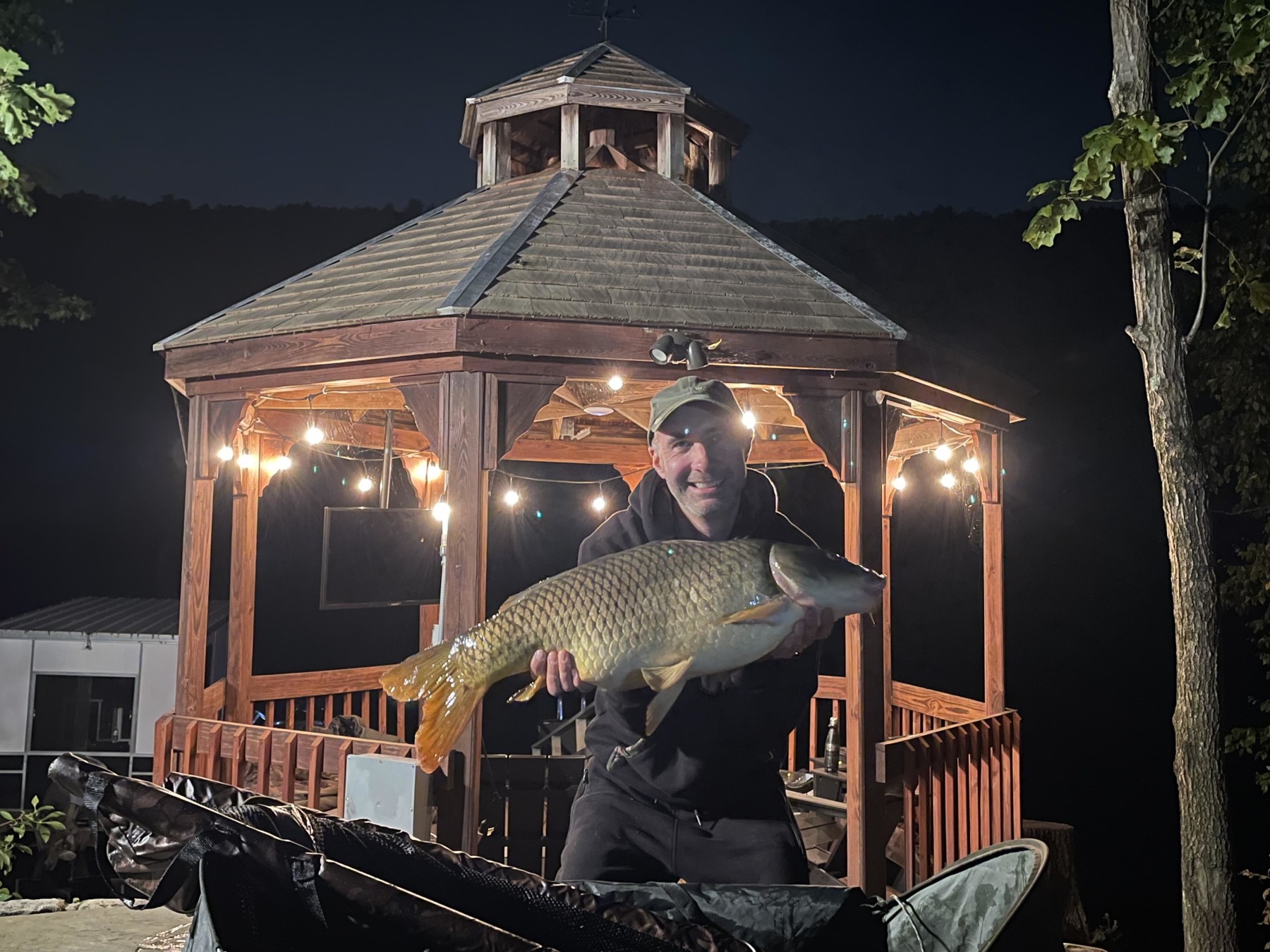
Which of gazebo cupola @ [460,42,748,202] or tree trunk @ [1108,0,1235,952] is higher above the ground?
gazebo cupola @ [460,42,748,202]

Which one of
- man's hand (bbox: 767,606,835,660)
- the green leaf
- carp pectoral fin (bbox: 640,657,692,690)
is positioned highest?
the green leaf

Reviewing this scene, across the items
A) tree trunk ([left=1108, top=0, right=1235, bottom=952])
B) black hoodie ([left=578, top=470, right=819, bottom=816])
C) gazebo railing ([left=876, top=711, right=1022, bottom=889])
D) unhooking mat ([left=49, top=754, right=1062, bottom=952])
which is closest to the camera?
unhooking mat ([left=49, top=754, right=1062, bottom=952])

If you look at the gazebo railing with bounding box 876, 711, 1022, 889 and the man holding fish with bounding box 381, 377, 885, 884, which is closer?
the man holding fish with bounding box 381, 377, 885, 884

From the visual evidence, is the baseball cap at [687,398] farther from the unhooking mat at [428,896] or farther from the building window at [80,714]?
the building window at [80,714]

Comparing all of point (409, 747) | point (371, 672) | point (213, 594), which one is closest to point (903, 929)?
point (409, 747)

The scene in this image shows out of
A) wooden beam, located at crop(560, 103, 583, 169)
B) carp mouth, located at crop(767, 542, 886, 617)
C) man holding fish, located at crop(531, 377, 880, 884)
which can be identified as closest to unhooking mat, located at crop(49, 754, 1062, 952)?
man holding fish, located at crop(531, 377, 880, 884)

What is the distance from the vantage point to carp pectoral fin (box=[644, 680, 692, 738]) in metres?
3.70

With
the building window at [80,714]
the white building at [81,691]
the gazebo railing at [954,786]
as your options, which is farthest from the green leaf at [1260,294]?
the building window at [80,714]

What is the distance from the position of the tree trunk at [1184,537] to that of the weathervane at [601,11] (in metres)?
3.46

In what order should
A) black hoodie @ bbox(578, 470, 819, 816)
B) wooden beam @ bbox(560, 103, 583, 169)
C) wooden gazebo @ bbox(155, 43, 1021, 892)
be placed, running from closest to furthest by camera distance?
black hoodie @ bbox(578, 470, 819, 816) < wooden gazebo @ bbox(155, 43, 1021, 892) < wooden beam @ bbox(560, 103, 583, 169)

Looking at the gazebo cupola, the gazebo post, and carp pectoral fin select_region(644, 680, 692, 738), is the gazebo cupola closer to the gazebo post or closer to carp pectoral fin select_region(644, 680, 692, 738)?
the gazebo post

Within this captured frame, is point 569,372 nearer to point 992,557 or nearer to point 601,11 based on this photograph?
point 601,11

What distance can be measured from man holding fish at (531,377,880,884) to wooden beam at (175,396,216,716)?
3.13 metres

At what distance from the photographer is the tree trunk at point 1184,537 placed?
16.5ft
